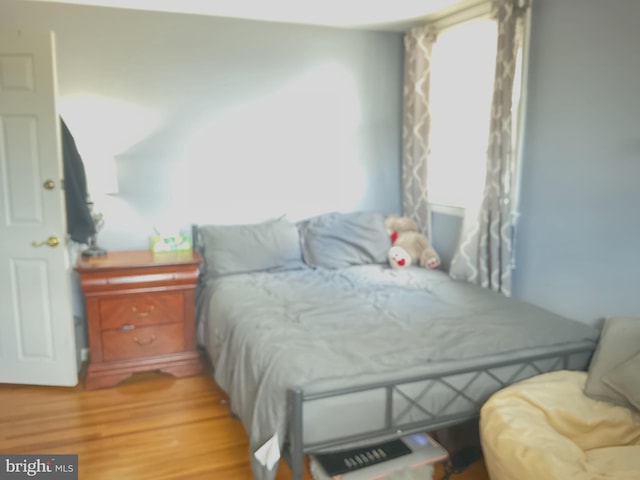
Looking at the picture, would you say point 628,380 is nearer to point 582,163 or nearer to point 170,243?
point 582,163

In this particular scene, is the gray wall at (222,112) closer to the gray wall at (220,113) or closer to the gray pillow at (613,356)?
the gray wall at (220,113)

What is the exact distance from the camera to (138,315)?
308 centimetres

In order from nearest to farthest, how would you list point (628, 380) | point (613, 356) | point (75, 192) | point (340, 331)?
point (628, 380)
point (613, 356)
point (340, 331)
point (75, 192)

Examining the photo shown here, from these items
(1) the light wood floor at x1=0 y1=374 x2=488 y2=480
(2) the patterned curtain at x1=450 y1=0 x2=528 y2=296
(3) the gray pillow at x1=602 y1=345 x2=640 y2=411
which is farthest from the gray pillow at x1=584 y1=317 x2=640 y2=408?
(2) the patterned curtain at x1=450 y1=0 x2=528 y2=296

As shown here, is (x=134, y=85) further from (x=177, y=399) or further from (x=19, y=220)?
(x=177, y=399)

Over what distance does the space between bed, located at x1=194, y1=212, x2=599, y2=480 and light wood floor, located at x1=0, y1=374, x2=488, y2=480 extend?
23cm

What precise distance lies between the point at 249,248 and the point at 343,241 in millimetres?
624

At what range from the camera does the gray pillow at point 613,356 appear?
1990mm

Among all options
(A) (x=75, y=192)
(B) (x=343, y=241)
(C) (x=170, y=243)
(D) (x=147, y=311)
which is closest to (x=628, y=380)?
(B) (x=343, y=241)

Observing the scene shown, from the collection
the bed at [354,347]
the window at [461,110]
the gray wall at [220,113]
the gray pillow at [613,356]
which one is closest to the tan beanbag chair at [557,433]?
the gray pillow at [613,356]

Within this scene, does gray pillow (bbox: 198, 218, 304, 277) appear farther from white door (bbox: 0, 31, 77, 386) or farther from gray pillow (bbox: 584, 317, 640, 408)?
gray pillow (bbox: 584, 317, 640, 408)

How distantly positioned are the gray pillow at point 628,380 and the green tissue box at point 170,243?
244 cm

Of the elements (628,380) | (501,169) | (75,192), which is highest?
(501,169)

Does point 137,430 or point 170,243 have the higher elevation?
point 170,243
